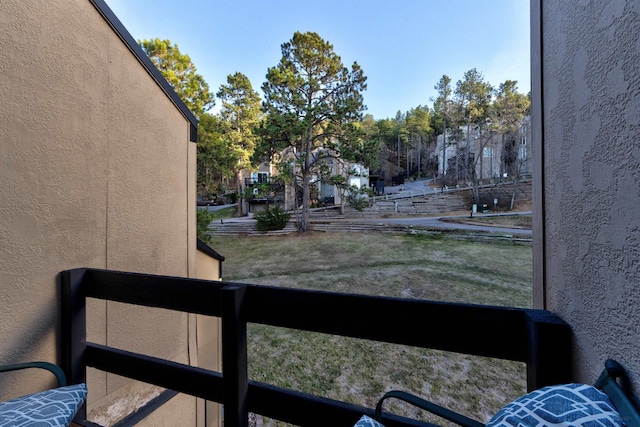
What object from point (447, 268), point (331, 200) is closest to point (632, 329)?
point (447, 268)

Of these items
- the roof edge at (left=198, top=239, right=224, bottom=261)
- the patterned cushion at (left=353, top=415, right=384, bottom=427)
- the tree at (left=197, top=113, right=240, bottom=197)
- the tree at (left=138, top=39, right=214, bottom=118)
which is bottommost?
the patterned cushion at (left=353, top=415, right=384, bottom=427)

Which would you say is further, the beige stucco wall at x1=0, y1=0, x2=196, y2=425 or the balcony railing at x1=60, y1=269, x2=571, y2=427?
the beige stucco wall at x1=0, y1=0, x2=196, y2=425

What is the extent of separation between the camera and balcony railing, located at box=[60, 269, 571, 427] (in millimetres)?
817

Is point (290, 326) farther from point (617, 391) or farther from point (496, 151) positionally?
point (496, 151)

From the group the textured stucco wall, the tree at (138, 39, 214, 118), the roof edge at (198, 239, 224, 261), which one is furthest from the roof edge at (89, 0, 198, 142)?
the tree at (138, 39, 214, 118)

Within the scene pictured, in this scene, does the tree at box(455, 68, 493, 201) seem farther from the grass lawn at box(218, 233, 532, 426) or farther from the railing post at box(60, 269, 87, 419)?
the railing post at box(60, 269, 87, 419)

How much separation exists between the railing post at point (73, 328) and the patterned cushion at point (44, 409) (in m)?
0.35

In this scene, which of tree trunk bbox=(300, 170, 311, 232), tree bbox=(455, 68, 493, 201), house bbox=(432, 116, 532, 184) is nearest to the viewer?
tree trunk bbox=(300, 170, 311, 232)

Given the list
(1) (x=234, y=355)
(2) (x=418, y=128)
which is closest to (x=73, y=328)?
(1) (x=234, y=355)

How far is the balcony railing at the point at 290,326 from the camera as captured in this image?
82cm

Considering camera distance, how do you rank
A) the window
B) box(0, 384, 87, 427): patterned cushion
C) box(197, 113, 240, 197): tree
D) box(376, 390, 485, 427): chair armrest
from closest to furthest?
box(376, 390, 485, 427): chair armrest, box(0, 384, 87, 427): patterned cushion, box(197, 113, 240, 197): tree, the window

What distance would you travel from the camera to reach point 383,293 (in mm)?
5523

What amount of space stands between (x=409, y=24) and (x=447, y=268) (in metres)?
9.07

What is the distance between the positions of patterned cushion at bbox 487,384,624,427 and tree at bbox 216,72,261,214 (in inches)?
665
